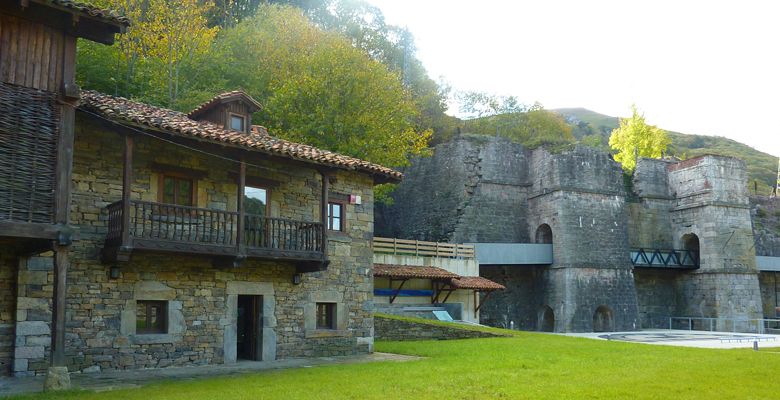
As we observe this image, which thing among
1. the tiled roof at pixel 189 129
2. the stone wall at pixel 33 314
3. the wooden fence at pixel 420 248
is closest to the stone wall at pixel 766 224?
the wooden fence at pixel 420 248

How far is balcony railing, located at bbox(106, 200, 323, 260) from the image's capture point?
48.3 ft

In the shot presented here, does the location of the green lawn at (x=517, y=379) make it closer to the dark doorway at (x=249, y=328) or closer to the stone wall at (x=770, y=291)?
the dark doorway at (x=249, y=328)

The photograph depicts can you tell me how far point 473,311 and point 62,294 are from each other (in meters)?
20.7

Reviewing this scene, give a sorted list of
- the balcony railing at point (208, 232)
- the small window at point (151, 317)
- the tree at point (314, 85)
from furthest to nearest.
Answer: the tree at point (314, 85), the small window at point (151, 317), the balcony railing at point (208, 232)

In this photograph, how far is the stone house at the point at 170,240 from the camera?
508 inches

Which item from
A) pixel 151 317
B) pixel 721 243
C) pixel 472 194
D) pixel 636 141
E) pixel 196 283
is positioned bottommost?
pixel 151 317

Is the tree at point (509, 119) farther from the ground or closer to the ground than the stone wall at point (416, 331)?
farther from the ground

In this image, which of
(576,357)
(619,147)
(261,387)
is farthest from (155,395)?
(619,147)

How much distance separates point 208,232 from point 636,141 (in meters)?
50.9

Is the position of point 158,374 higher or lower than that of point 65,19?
lower

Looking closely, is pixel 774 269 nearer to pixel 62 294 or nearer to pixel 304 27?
pixel 304 27

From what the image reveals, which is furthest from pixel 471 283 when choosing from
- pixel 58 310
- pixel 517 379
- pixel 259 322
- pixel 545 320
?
pixel 58 310

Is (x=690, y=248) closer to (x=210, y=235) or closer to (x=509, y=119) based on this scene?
(x=509, y=119)

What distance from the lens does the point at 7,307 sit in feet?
44.5
